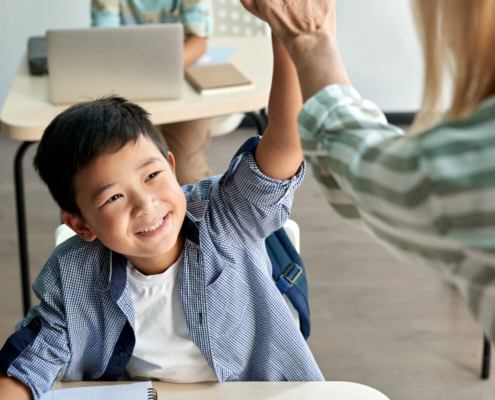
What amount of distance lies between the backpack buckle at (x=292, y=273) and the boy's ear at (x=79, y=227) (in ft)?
1.16

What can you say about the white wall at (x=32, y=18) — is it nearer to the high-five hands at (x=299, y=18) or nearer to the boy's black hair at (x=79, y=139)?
the boy's black hair at (x=79, y=139)

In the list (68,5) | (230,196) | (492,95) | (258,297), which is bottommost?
(68,5)

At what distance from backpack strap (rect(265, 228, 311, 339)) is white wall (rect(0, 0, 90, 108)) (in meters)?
2.68

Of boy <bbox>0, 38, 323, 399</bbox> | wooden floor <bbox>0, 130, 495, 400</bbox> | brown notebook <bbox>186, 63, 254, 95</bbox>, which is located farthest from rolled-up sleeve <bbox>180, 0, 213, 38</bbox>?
boy <bbox>0, 38, 323, 399</bbox>

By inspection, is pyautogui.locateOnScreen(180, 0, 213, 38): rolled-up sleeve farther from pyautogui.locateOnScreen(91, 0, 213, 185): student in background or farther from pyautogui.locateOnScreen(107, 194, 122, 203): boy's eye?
pyautogui.locateOnScreen(107, 194, 122, 203): boy's eye

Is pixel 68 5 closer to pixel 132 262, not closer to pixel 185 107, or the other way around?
pixel 185 107

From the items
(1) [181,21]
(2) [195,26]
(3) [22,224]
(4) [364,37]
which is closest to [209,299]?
(3) [22,224]

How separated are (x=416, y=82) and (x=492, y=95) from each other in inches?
129

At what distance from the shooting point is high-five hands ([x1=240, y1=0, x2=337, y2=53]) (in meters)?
0.71

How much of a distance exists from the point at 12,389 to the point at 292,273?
1.66 feet

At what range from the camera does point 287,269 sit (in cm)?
111

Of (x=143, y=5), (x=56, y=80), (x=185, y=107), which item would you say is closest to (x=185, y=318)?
(x=185, y=107)

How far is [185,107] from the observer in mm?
1703

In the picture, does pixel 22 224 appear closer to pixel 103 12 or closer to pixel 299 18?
pixel 103 12
